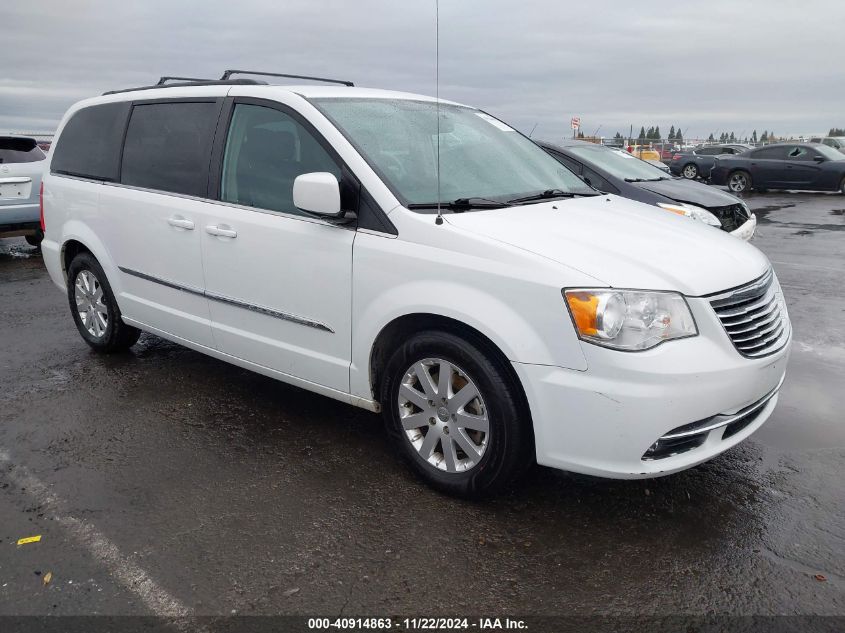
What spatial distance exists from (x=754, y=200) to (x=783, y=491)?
706 inches

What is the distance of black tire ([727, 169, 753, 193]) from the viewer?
2106 centimetres

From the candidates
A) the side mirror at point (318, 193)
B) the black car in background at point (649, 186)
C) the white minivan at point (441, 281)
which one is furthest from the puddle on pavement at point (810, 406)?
the side mirror at point (318, 193)

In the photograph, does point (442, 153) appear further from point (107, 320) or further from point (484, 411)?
point (107, 320)

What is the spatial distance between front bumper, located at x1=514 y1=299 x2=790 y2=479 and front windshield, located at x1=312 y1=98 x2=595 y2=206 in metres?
1.08

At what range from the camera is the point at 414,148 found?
3.83 metres

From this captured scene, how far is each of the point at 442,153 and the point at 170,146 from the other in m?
1.78

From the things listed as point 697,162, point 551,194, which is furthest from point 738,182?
point 551,194

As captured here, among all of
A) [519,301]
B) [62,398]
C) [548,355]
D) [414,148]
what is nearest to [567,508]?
[548,355]

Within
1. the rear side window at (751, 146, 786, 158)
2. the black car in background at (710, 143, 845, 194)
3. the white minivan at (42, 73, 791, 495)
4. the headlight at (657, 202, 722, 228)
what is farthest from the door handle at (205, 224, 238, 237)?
the rear side window at (751, 146, 786, 158)

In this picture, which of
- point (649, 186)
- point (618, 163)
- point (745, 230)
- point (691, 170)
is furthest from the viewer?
point (691, 170)

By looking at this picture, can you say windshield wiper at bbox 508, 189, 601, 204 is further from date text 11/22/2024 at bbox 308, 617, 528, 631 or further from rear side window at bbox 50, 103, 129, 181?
rear side window at bbox 50, 103, 129, 181

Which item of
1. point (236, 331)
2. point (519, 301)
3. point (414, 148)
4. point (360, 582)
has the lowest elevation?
point (360, 582)

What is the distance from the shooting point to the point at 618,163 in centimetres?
880

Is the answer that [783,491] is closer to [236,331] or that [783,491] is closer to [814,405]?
[814,405]
